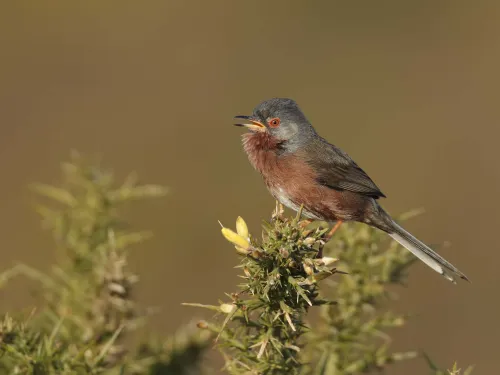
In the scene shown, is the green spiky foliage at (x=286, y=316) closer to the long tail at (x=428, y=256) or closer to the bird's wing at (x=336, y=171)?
the long tail at (x=428, y=256)

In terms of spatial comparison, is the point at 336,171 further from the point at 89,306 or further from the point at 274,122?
Result: the point at 89,306

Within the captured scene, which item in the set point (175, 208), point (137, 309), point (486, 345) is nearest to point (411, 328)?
point (486, 345)

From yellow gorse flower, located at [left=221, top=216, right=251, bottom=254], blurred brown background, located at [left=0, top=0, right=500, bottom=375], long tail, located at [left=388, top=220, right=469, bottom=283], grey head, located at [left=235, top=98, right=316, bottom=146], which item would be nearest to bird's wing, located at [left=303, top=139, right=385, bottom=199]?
grey head, located at [left=235, top=98, right=316, bottom=146]

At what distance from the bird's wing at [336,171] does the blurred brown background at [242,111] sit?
2483 mm

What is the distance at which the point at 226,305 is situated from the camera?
2.61 m

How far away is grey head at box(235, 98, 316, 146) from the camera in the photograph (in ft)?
16.0

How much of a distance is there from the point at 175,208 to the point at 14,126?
2.36 m

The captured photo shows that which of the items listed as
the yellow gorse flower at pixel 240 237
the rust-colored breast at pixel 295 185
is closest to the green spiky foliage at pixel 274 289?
the yellow gorse flower at pixel 240 237

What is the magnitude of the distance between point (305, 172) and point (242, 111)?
3838mm

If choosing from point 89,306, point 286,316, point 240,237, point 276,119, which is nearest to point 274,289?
point 286,316

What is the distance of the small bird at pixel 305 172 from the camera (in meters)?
4.69

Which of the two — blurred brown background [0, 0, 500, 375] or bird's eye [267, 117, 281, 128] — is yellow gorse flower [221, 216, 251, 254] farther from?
blurred brown background [0, 0, 500, 375]

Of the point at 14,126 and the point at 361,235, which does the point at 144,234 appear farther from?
the point at 14,126

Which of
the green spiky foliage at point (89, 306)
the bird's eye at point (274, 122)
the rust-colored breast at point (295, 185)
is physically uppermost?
the bird's eye at point (274, 122)
